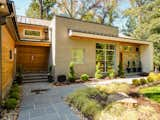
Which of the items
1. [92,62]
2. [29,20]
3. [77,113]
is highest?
[29,20]

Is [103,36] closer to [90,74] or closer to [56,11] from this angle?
Result: [90,74]

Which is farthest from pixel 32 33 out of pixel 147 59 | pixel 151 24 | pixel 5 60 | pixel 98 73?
pixel 151 24

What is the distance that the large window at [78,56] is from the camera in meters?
14.0

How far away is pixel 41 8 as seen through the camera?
27.3m

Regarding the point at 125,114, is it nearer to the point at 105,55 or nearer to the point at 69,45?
the point at 69,45

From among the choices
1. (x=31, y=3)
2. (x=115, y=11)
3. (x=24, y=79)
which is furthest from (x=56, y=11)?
(x=24, y=79)

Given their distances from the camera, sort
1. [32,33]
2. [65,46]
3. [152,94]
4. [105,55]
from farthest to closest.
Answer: [105,55], [32,33], [65,46], [152,94]

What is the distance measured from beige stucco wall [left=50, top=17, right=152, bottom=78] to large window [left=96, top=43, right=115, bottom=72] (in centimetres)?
50

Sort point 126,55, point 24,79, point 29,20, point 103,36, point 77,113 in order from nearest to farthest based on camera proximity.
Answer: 1. point 77,113
2. point 24,79
3. point 103,36
4. point 29,20
5. point 126,55

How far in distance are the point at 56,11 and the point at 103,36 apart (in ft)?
53.5

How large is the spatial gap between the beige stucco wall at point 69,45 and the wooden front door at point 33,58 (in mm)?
2030

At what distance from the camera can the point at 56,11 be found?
92.6 ft

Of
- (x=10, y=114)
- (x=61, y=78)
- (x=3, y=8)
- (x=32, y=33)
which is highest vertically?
(x=32, y=33)

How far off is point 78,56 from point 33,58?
13.3 ft
